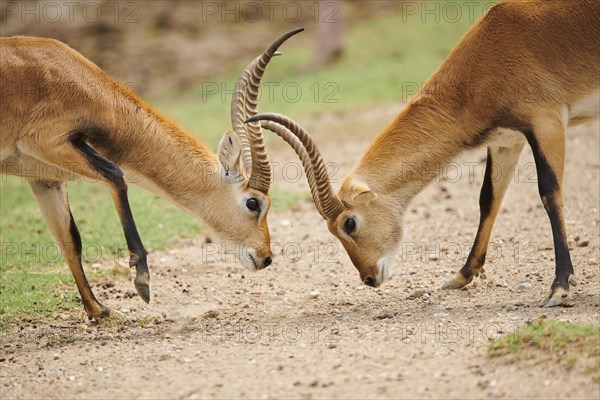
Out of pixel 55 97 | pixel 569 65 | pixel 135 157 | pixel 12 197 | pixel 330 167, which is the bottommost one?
pixel 12 197

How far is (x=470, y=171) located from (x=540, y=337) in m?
6.74

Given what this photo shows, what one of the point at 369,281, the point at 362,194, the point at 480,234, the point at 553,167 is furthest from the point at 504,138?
the point at 369,281

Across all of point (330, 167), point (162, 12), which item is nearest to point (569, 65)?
point (330, 167)

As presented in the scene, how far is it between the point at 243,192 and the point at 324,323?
1.45 m

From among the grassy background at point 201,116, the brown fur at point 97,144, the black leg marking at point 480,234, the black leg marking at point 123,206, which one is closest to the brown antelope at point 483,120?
the black leg marking at point 480,234

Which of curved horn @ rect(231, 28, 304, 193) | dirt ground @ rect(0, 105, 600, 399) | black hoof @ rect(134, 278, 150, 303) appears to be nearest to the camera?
dirt ground @ rect(0, 105, 600, 399)

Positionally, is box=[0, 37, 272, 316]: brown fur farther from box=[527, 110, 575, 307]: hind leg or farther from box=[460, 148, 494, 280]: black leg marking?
box=[527, 110, 575, 307]: hind leg

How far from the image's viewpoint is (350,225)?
298 inches

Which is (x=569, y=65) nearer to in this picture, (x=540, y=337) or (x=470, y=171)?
(x=540, y=337)

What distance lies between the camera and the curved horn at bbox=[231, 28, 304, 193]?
7648 millimetres

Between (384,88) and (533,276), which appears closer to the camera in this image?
(533,276)

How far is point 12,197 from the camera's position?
12523 mm

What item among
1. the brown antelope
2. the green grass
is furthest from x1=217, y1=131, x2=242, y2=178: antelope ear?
the green grass

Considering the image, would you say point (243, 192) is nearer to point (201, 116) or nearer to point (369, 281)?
point (369, 281)
